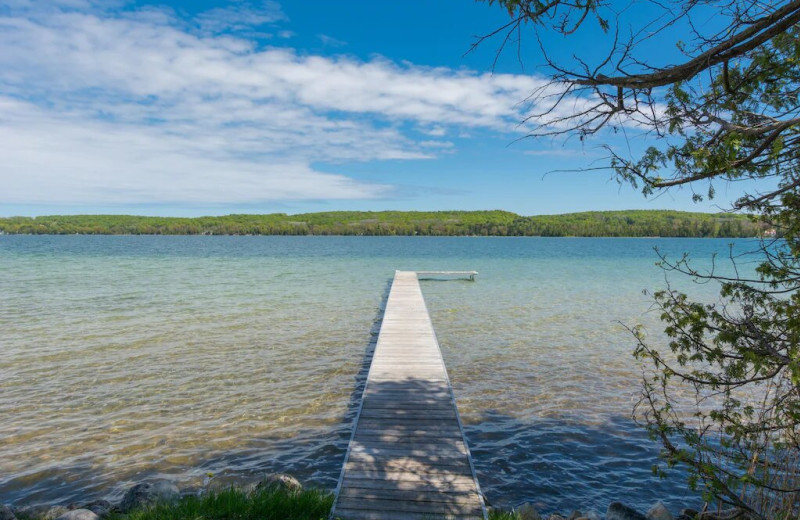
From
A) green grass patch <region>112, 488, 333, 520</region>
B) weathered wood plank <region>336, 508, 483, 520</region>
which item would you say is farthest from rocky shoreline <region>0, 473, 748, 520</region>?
weathered wood plank <region>336, 508, 483, 520</region>

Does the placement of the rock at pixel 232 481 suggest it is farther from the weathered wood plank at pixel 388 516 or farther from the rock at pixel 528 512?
the rock at pixel 528 512

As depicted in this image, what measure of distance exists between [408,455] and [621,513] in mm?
2142

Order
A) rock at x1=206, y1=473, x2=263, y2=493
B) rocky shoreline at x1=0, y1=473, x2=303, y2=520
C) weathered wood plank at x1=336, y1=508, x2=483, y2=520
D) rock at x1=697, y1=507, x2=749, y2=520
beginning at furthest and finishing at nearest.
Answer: rock at x1=206, y1=473, x2=263, y2=493
rocky shoreline at x1=0, y1=473, x2=303, y2=520
weathered wood plank at x1=336, y1=508, x2=483, y2=520
rock at x1=697, y1=507, x2=749, y2=520

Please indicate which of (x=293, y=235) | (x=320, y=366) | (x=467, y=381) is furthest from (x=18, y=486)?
(x=293, y=235)

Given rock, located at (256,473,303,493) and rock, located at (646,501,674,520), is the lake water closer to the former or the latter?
rock, located at (646,501,674,520)

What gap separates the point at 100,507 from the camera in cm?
447

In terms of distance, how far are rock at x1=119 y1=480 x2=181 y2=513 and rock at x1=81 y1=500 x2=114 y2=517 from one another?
13cm

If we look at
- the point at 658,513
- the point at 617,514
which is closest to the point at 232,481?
the point at 617,514

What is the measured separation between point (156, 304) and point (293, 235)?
413ft

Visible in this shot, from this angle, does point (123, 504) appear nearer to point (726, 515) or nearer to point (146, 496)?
point (146, 496)

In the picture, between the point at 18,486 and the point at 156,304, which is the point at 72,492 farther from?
the point at 156,304

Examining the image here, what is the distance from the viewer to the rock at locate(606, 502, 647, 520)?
443 cm

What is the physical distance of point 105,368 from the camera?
30.6ft

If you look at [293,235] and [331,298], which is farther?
[293,235]
